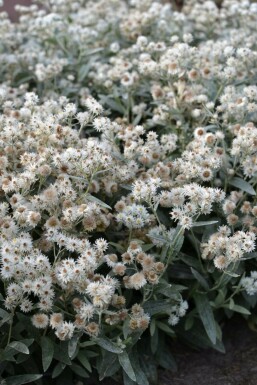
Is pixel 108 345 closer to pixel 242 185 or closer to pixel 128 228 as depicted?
pixel 128 228

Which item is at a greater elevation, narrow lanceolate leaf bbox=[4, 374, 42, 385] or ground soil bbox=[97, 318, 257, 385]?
narrow lanceolate leaf bbox=[4, 374, 42, 385]

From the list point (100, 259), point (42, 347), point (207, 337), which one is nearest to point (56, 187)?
point (100, 259)

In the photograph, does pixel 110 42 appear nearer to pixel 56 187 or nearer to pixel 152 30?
pixel 152 30

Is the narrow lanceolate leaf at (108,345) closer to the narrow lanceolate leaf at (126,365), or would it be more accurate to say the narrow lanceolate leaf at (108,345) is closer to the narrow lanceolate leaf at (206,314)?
the narrow lanceolate leaf at (126,365)

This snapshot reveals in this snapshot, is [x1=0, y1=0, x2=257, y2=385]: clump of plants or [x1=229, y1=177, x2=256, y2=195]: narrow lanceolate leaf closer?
[x1=0, y1=0, x2=257, y2=385]: clump of plants


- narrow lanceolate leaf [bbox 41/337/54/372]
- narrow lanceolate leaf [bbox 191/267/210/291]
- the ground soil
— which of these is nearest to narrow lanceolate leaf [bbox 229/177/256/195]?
narrow lanceolate leaf [bbox 191/267/210/291]

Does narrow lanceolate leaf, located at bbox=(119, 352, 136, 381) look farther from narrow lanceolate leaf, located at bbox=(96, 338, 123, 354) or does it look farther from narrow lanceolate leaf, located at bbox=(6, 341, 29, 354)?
narrow lanceolate leaf, located at bbox=(6, 341, 29, 354)

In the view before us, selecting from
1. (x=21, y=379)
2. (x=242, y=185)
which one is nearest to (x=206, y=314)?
(x=242, y=185)
